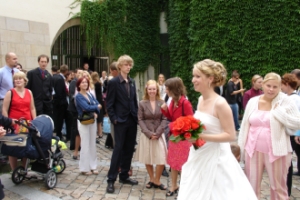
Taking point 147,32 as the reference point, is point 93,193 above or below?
below

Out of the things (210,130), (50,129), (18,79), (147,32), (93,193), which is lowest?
(93,193)

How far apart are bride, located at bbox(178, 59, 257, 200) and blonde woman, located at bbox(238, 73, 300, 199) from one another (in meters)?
0.98

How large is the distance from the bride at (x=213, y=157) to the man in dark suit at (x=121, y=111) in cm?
208

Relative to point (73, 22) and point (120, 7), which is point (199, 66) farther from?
point (120, 7)

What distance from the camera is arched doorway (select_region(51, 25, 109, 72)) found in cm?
1514

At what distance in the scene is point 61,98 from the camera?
9047 millimetres

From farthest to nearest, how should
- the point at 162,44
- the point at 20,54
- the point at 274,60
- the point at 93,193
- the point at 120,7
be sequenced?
the point at 162,44 < the point at 120,7 < the point at 274,60 < the point at 20,54 < the point at 93,193

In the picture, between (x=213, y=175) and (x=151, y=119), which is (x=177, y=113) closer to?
(x=151, y=119)

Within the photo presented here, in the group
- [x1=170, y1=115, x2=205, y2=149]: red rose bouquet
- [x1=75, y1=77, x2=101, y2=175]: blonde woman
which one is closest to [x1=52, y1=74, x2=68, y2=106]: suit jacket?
[x1=75, y1=77, x2=101, y2=175]: blonde woman

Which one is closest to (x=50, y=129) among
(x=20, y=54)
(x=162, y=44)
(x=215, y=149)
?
(x=215, y=149)

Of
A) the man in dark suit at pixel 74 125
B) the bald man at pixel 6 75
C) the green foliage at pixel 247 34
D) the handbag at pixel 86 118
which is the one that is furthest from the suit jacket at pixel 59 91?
the green foliage at pixel 247 34

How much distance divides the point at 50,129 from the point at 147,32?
1247cm

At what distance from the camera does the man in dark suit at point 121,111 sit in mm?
5328

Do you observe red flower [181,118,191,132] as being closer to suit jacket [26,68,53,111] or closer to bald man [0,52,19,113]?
bald man [0,52,19,113]
